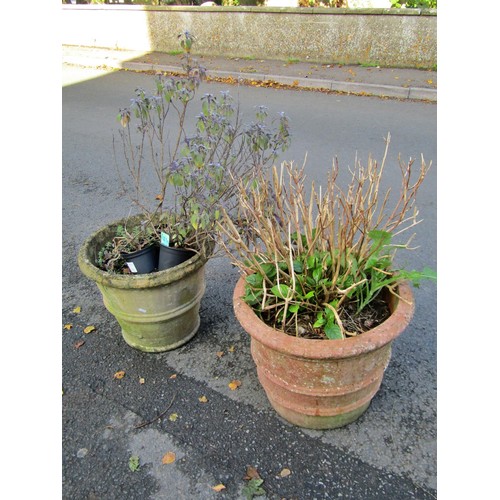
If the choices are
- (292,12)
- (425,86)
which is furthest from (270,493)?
(292,12)

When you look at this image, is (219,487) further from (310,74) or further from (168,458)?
(310,74)

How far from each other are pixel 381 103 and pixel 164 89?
18.5 ft

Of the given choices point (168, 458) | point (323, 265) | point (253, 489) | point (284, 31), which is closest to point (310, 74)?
point (284, 31)

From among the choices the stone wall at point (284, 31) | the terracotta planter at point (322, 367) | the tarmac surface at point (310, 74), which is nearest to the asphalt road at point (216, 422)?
the terracotta planter at point (322, 367)

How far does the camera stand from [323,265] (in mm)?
2078

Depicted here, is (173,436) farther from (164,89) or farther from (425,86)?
(425,86)

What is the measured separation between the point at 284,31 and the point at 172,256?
8.33 metres

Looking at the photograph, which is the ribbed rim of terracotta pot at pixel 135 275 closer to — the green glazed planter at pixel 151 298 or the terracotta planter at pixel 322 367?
the green glazed planter at pixel 151 298

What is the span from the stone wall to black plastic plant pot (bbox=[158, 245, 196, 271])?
766cm

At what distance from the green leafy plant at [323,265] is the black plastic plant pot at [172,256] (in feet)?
1.68

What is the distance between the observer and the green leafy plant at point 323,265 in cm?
197

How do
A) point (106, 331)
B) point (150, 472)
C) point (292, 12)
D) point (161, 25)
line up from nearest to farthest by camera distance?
point (150, 472) < point (106, 331) < point (292, 12) < point (161, 25)

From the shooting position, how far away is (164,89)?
232cm

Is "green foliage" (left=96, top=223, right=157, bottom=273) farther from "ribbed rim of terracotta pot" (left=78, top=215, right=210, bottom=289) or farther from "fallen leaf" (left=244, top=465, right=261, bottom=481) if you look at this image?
"fallen leaf" (left=244, top=465, right=261, bottom=481)
